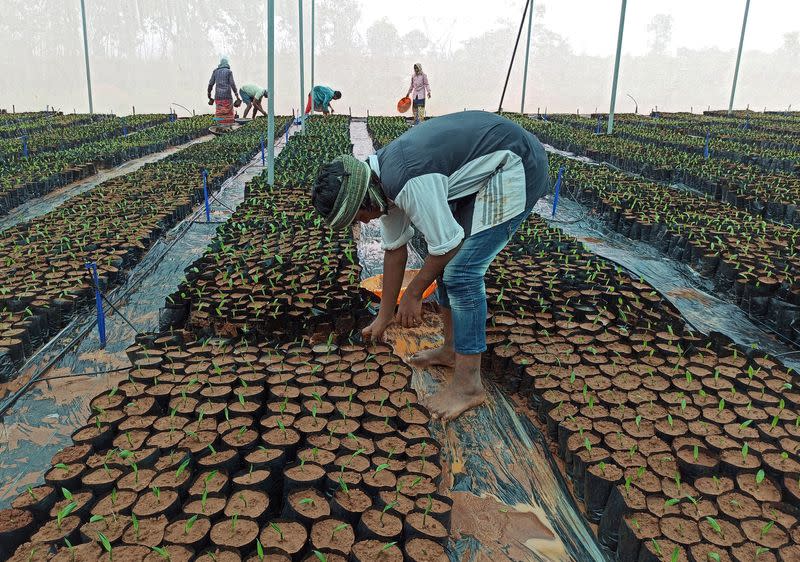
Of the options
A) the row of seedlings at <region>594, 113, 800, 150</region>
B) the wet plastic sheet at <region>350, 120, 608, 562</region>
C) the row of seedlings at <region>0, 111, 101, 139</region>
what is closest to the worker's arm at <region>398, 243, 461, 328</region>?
the wet plastic sheet at <region>350, 120, 608, 562</region>

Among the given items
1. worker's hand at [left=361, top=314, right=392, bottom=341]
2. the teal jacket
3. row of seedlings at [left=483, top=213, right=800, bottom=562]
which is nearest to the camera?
row of seedlings at [left=483, top=213, right=800, bottom=562]

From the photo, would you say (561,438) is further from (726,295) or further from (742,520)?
(726,295)

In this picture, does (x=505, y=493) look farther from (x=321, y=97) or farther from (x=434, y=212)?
(x=321, y=97)

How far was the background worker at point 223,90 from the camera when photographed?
11347mm

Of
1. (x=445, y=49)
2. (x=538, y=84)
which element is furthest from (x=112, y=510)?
(x=538, y=84)

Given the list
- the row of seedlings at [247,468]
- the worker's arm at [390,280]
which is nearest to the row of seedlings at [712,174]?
the worker's arm at [390,280]

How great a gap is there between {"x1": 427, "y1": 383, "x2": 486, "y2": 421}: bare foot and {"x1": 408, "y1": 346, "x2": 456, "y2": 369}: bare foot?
342mm

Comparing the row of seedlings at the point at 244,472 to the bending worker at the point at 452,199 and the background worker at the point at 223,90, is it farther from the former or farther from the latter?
the background worker at the point at 223,90

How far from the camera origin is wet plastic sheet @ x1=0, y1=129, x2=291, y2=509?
2.10 meters

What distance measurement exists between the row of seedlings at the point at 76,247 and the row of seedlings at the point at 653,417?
2.39 m

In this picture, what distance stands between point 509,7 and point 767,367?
33.1 meters

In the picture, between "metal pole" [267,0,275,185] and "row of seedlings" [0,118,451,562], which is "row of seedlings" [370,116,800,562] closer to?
"row of seedlings" [0,118,451,562]

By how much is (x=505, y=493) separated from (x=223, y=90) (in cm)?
1144

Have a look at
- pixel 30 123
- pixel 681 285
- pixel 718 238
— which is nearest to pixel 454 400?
pixel 681 285
